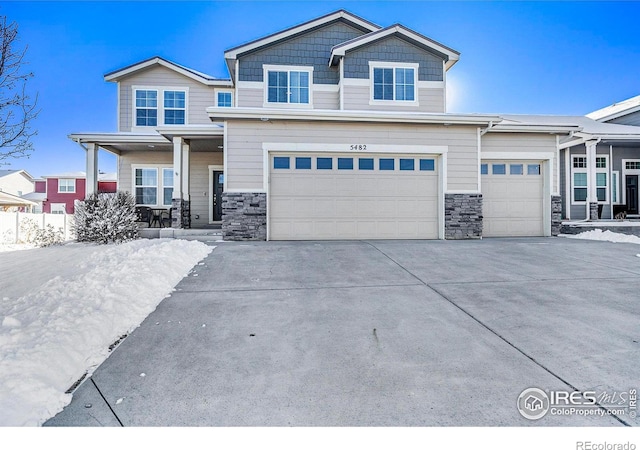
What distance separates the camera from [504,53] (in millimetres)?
13195

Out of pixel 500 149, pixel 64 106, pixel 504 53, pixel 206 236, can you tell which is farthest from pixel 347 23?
pixel 64 106

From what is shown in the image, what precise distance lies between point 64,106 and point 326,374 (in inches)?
605

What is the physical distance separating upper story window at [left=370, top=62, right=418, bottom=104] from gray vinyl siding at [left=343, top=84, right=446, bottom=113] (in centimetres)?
23

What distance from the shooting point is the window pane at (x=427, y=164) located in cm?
998

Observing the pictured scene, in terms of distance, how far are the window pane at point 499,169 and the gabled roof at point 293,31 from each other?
283 inches

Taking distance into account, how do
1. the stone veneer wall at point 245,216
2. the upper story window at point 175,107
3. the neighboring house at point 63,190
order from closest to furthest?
the stone veneer wall at point 245,216
the upper story window at point 175,107
the neighboring house at point 63,190

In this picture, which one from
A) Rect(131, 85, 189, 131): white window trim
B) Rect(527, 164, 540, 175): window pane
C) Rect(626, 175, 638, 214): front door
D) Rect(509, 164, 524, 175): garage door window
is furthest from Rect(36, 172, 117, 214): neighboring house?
Rect(626, 175, 638, 214): front door

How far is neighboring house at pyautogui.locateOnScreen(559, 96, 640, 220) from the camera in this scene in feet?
44.7

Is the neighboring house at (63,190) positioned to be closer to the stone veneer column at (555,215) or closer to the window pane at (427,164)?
the window pane at (427,164)

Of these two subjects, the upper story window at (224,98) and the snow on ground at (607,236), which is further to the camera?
the upper story window at (224,98)

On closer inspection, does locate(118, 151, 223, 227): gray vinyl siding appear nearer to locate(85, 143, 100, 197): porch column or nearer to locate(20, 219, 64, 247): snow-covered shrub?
locate(85, 143, 100, 197): porch column

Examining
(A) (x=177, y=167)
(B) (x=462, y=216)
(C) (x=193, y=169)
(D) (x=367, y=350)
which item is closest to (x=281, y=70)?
(C) (x=193, y=169)

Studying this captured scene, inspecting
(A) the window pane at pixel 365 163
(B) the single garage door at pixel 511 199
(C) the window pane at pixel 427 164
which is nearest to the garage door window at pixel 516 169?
(B) the single garage door at pixel 511 199

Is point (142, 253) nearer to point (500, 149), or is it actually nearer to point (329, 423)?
→ point (329, 423)
